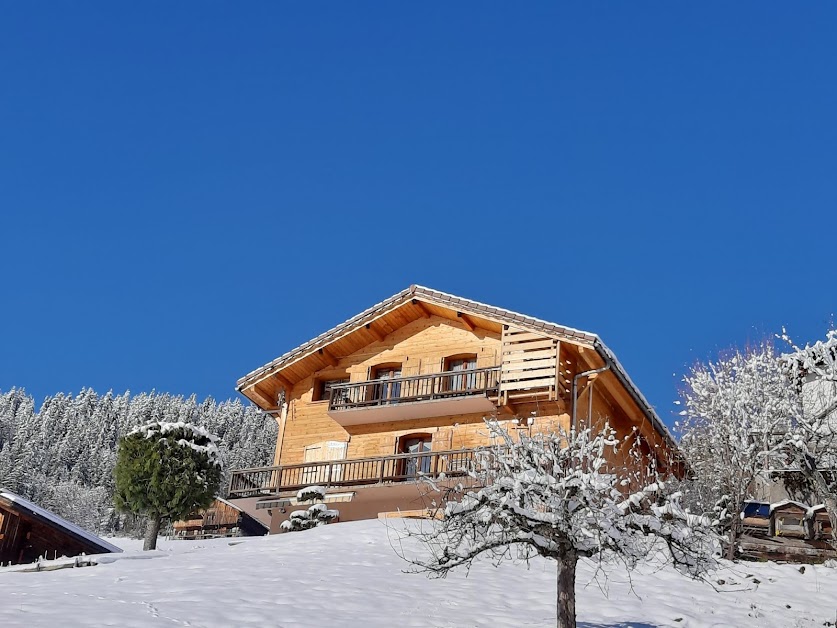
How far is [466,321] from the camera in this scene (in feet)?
94.6

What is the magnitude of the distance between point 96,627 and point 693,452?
1934cm

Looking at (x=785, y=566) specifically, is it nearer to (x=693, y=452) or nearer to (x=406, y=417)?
(x=693, y=452)

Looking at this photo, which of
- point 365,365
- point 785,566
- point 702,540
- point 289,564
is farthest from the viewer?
point 365,365

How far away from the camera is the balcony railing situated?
2709cm

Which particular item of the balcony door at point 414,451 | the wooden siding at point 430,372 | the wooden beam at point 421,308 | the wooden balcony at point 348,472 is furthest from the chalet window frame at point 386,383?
the wooden balcony at point 348,472

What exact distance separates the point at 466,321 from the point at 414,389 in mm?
2466

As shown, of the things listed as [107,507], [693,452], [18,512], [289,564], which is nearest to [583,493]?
[289,564]

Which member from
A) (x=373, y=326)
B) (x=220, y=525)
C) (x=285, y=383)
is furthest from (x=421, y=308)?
(x=220, y=525)

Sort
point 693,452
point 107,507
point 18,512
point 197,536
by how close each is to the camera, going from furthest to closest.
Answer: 1. point 107,507
2. point 197,536
3. point 693,452
4. point 18,512

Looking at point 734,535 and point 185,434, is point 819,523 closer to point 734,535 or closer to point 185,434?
point 734,535

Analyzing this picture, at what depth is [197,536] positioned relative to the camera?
1663 inches

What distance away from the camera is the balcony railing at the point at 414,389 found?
1067 inches

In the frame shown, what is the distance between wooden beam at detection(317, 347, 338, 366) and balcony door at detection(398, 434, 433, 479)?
3767 millimetres

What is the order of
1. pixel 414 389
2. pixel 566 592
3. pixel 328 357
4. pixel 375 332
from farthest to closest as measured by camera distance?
pixel 328 357 → pixel 375 332 → pixel 414 389 → pixel 566 592
